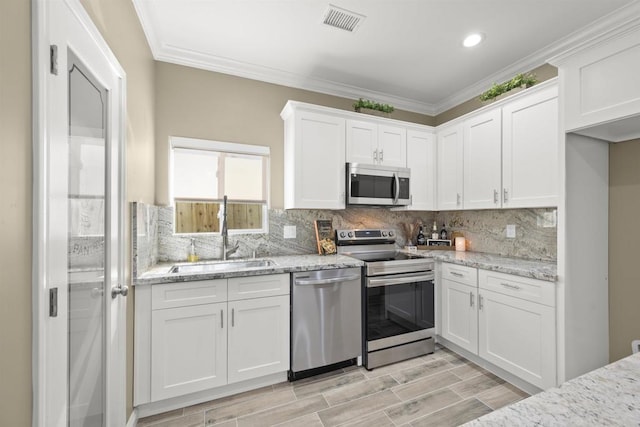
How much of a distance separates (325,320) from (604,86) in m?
2.49

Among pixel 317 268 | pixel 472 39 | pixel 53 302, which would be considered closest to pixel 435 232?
pixel 317 268

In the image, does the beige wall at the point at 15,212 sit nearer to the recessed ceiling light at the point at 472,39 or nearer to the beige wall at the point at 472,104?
the recessed ceiling light at the point at 472,39

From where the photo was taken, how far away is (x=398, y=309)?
2.58 metres

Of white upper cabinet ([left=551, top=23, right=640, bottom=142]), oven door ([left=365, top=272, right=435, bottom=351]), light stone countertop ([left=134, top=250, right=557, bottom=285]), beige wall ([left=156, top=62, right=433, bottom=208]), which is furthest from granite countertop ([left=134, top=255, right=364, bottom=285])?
white upper cabinet ([left=551, top=23, right=640, bottom=142])

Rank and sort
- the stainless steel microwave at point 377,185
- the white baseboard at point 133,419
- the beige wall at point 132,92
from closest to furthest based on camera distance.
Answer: the beige wall at point 132,92 < the white baseboard at point 133,419 < the stainless steel microwave at point 377,185

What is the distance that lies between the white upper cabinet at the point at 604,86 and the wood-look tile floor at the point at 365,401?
2.00m

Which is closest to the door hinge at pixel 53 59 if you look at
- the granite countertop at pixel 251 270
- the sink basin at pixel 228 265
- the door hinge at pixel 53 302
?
the door hinge at pixel 53 302

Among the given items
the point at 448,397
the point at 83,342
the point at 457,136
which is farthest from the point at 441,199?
the point at 83,342

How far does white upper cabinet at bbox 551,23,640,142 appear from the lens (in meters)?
1.58

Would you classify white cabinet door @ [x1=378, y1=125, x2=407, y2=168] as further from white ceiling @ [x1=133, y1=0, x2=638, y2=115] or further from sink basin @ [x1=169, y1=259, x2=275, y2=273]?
sink basin @ [x1=169, y1=259, x2=275, y2=273]

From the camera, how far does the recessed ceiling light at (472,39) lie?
7.50ft

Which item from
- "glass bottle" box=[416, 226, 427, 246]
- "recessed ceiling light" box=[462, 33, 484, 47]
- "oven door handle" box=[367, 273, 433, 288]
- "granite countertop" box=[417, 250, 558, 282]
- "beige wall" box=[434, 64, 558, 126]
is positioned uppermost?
"recessed ceiling light" box=[462, 33, 484, 47]

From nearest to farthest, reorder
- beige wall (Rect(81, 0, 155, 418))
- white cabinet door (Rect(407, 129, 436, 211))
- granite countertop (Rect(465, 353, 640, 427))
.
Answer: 1. granite countertop (Rect(465, 353, 640, 427))
2. beige wall (Rect(81, 0, 155, 418))
3. white cabinet door (Rect(407, 129, 436, 211))

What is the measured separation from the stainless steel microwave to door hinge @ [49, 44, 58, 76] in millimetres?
2224
